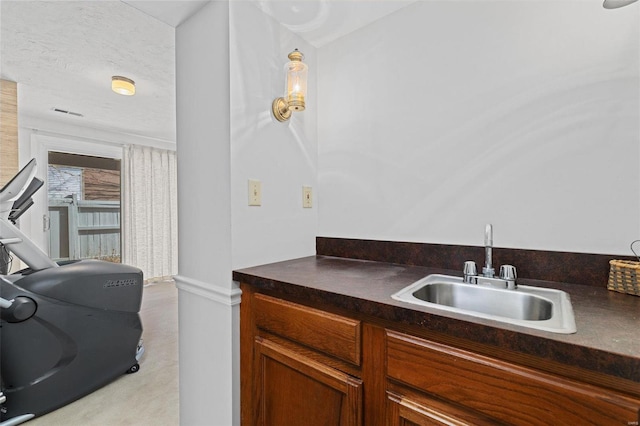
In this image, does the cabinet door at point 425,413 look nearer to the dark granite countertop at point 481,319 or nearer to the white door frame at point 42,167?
the dark granite countertop at point 481,319

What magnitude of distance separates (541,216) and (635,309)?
16.5 inches

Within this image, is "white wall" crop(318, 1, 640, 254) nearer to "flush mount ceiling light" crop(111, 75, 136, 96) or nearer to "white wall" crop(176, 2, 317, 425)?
"white wall" crop(176, 2, 317, 425)

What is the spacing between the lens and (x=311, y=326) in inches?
39.3

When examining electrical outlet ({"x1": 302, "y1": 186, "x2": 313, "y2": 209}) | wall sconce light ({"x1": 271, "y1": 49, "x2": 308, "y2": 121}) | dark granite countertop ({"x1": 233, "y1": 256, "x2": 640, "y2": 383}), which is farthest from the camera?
electrical outlet ({"x1": 302, "y1": 186, "x2": 313, "y2": 209})

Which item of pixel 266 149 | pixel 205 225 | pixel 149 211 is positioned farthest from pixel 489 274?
pixel 149 211

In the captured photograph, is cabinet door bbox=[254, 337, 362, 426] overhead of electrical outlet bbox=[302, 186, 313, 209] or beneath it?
beneath

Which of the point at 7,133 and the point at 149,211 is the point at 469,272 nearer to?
the point at 7,133

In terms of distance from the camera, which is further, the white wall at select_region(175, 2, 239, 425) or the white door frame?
the white door frame

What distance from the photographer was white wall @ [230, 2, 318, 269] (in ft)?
4.22

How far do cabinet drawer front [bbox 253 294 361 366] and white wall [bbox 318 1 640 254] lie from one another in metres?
0.66

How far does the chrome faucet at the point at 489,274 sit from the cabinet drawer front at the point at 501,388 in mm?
441

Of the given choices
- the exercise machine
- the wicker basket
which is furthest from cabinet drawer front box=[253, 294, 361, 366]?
the exercise machine

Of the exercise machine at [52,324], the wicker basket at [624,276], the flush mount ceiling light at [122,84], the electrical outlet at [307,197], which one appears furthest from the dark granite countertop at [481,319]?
the flush mount ceiling light at [122,84]

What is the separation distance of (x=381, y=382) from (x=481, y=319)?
1.13ft
